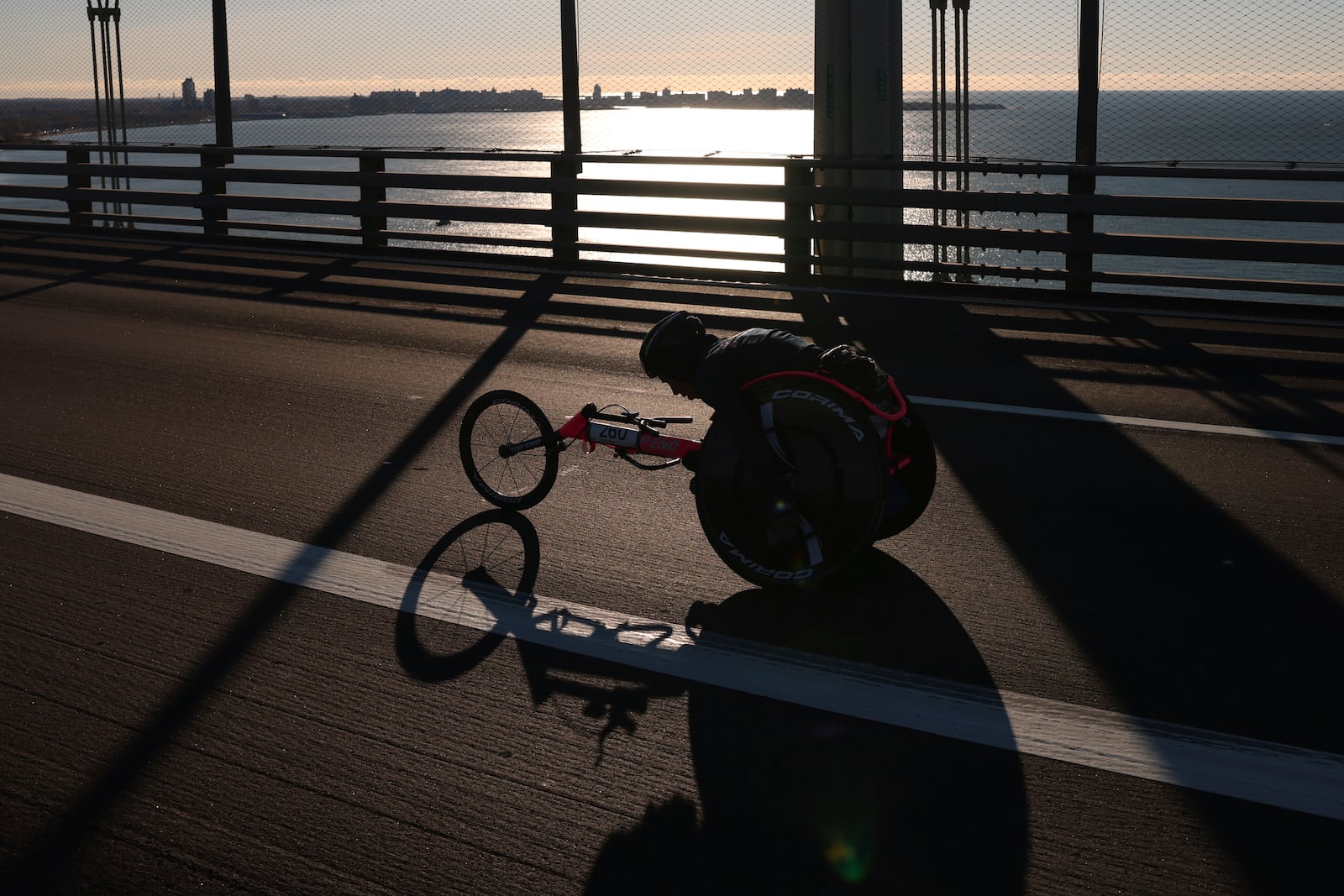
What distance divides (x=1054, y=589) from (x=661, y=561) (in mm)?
1609

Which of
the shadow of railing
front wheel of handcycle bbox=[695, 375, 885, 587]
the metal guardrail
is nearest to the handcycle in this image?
front wheel of handcycle bbox=[695, 375, 885, 587]

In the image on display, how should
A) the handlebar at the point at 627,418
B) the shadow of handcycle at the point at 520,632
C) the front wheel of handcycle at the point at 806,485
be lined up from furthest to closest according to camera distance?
the handlebar at the point at 627,418 → the front wheel of handcycle at the point at 806,485 → the shadow of handcycle at the point at 520,632

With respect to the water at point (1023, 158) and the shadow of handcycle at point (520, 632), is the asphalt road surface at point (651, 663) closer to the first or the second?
the shadow of handcycle at point (520, 632)

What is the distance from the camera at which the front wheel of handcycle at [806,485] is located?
4938 millimetres

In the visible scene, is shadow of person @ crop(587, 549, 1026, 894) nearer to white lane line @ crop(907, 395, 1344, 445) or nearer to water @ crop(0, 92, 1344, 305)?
white lane line @ crop(907, 395, 1344, 445)

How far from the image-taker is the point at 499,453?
21.5 ft

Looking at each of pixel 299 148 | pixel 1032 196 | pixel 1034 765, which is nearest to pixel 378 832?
pixel 1034 765

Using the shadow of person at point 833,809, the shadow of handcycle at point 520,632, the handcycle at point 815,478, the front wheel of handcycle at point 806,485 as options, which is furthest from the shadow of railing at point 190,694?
the front wheel of handcycle at point 806,485

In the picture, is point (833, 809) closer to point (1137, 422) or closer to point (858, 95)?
point (1137, 422)

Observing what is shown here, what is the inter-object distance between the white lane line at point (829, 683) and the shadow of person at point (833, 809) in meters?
0.11

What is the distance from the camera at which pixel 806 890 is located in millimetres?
3398

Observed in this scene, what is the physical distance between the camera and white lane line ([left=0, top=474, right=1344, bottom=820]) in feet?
12.9

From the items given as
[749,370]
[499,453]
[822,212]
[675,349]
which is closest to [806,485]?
[749,370]

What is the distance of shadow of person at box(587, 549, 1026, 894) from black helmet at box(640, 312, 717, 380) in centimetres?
123
